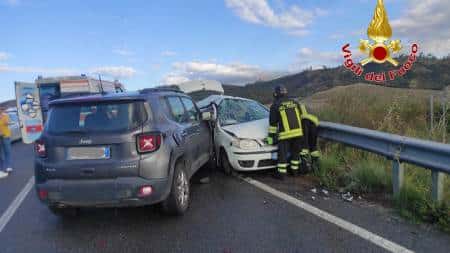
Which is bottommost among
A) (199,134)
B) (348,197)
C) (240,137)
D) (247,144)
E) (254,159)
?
(348,197)

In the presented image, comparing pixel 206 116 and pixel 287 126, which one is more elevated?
pixel 206 116

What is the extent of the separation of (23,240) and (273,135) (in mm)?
3966

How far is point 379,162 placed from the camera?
19.9ft

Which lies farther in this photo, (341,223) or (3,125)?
(3,125)

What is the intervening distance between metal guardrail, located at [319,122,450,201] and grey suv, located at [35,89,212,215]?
2849mm

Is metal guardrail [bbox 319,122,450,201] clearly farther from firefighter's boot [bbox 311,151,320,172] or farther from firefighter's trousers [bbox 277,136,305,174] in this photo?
firefighter's trousers [bbox 277,136,305,174]

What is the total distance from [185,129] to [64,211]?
1975mm

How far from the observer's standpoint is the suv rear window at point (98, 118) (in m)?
4.26

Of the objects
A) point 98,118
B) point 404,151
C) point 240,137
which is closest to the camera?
point 98,118

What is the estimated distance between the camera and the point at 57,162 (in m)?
4.27

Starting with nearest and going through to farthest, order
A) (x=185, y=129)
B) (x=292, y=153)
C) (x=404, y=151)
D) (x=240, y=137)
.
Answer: (x=404, y=151)
(x=185, y=129)
(x=292, y=153)
(x=240, y=137)

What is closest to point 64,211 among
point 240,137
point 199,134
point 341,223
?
point 199,134

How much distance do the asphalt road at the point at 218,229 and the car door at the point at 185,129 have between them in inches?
25.3

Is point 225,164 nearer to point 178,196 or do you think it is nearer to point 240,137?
point 240,137
